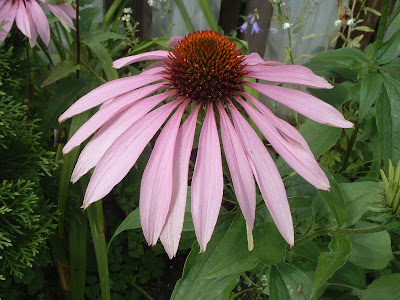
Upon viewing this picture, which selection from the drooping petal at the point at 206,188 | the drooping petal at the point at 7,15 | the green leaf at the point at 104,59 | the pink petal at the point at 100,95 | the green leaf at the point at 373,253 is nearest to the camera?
the drooping petal at the point at 206,188

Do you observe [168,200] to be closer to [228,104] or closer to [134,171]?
[228,104]

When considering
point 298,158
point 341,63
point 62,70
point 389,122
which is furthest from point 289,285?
point 62,70

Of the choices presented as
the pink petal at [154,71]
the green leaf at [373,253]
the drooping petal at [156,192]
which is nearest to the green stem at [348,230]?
the green leaf at [373,253]

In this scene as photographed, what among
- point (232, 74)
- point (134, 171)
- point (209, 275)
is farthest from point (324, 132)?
point (134, 171)

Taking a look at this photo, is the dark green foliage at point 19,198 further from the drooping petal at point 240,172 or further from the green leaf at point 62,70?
the drooping petal at point 240,172

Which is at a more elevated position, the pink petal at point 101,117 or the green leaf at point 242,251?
the pink petal at point 101,117

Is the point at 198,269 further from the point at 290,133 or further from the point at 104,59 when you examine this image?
the point at 104,59
